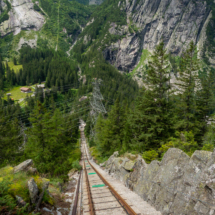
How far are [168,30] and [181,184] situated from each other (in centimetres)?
21919

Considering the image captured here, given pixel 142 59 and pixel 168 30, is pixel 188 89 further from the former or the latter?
pixel 168 30

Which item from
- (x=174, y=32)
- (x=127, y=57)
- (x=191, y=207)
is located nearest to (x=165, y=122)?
Result: (x=191, y=207)

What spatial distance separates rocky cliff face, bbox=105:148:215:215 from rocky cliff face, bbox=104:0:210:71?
193837 mm

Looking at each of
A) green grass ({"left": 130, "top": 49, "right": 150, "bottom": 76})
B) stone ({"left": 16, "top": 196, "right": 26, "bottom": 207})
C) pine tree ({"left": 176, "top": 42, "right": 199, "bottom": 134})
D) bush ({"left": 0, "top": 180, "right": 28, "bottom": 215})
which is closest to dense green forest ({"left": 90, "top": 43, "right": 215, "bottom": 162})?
pine tree ({"left": 176, "top": 42, "right": 199, "bottom": 134})

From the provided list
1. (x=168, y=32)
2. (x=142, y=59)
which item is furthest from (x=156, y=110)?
(x=168, y=32)

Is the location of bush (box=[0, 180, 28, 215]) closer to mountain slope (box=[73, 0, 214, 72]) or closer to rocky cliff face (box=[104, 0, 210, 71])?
rocky cliff face (box=[104, 0, 210, 71])

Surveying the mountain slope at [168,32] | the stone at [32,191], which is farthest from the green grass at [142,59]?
the stone at [32,191]

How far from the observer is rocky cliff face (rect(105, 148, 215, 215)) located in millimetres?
5484

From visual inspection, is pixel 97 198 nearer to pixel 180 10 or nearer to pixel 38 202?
pixel 38 202

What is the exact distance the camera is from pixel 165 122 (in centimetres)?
1750

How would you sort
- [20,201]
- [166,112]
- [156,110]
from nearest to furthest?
[20,201] < [156,110] < [166,112]

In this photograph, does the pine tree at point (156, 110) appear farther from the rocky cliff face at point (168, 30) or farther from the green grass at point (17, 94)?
the rocky cliff face at point (168, 30)

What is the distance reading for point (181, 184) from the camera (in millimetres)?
6742

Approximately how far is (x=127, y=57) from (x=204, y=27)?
319 ft
